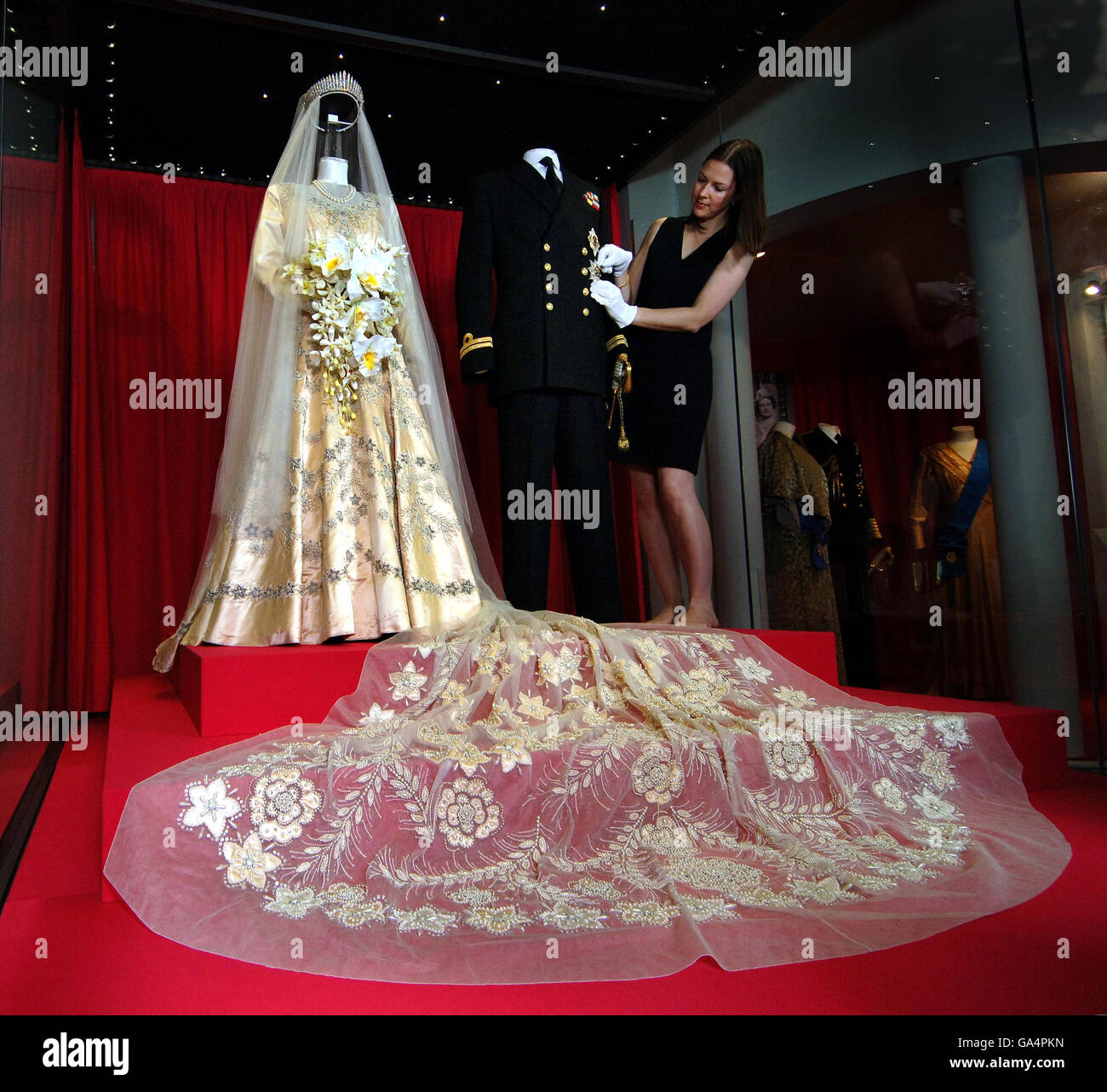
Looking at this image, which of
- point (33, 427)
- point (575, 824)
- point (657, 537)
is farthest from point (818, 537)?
point (33, 427)

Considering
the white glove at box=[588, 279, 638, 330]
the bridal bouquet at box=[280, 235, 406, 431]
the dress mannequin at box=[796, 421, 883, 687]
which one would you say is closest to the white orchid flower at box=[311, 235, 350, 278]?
the bridal bouquet at box=[280, 235, 406, 431]

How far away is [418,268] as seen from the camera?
4699mm

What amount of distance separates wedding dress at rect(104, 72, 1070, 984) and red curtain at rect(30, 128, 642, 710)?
204 centimetres

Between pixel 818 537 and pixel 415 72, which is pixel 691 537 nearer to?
pixel 818 537

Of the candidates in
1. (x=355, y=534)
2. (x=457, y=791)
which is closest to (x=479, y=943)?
(x=457, y=791)

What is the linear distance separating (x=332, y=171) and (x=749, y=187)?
4.94 ft

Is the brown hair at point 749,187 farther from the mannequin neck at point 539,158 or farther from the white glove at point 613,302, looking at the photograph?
the mannequin neck at point 539,158

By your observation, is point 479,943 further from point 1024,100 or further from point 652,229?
point 1024,100

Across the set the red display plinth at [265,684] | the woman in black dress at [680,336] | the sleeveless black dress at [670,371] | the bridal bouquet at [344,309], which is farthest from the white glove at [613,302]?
the red display plinth at [265,684]

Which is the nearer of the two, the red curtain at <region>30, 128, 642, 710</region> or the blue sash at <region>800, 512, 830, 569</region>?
the red curtain at <region>30, 128, 642, 710</region>

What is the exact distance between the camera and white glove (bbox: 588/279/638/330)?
3.34 metres

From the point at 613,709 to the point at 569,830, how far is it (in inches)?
17.6

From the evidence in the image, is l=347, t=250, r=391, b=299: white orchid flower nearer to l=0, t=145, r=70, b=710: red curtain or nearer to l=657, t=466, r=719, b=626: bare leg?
l=0, t=145, r=70, b=710: red curtain

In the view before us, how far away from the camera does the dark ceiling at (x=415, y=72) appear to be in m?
3.46
